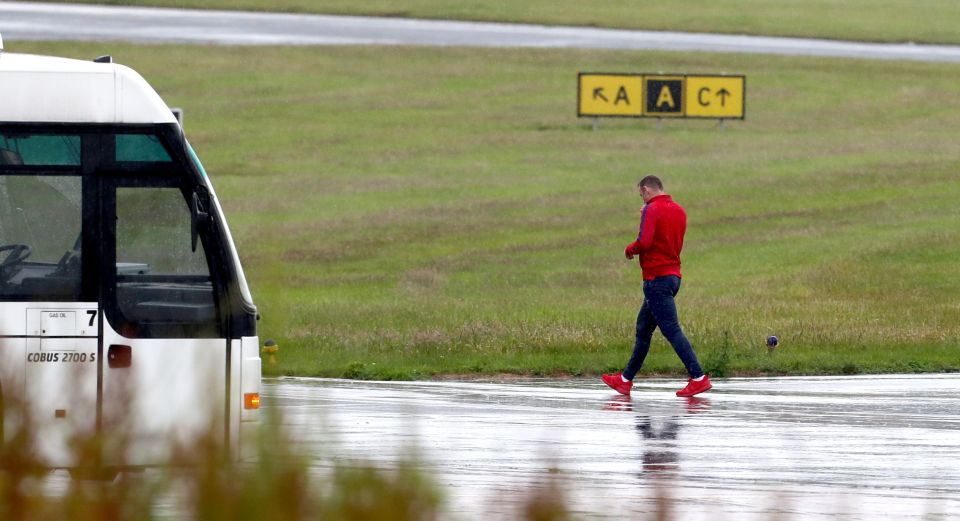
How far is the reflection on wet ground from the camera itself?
30.2 ft

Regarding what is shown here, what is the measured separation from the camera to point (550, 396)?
14797mm

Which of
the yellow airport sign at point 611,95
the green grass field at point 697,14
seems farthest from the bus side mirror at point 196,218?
the green grass field at point 697,14

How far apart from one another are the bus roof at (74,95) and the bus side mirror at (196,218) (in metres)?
0.62

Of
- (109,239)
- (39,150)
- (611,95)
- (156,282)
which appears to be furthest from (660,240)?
(611,95)

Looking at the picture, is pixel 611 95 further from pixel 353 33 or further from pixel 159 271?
pixel 159 271

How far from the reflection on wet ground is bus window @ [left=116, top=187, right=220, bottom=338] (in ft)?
2.50

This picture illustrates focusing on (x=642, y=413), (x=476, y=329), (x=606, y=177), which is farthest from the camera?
(x=606, y=177)

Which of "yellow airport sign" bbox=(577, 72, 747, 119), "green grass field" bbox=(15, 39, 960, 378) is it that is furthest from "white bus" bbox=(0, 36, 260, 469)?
"yellow airport sign" bbox=(577, 72, 747, 119)

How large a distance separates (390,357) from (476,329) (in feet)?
5.77

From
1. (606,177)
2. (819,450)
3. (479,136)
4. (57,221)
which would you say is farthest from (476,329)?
(479,136)

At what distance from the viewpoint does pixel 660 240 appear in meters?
14.4

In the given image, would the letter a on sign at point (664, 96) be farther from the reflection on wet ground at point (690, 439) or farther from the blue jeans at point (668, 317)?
the blue jeans at point (668, 317)

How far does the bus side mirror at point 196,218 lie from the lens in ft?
31.7

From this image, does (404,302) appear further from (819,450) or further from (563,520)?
(563,520)
